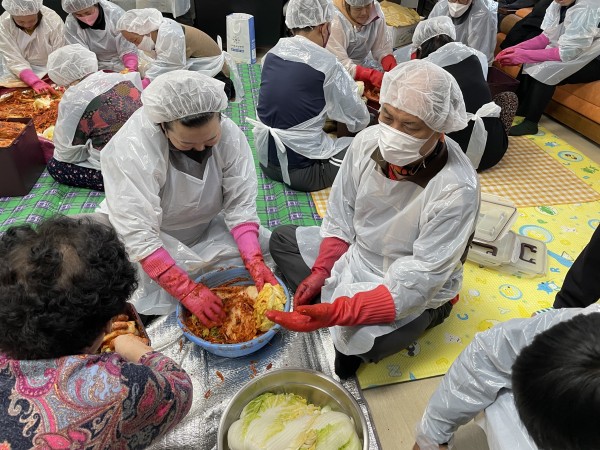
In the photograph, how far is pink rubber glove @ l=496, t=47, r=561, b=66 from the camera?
11.9 ft

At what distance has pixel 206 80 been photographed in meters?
1.73

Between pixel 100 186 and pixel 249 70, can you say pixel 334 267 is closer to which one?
pixel 100 186

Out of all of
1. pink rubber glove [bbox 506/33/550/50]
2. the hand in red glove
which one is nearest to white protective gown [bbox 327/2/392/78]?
pink rubber glove [bbox 506/33/550/50]

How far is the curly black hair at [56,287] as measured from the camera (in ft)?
A: 2.98

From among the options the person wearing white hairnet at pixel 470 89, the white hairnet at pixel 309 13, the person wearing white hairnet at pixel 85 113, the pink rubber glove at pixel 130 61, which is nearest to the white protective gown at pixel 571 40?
the person wearing white hairnet at pixel 470 89

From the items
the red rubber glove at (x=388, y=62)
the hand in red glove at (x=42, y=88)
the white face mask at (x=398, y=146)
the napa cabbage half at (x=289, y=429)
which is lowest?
the napa cabbage half at (x=289, y=429)

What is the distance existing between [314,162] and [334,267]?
1.25 metres

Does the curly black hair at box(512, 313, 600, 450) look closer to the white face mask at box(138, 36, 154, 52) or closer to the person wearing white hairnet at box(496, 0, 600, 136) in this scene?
the person wearing white hairnet at box(496, 0, 600, 136)

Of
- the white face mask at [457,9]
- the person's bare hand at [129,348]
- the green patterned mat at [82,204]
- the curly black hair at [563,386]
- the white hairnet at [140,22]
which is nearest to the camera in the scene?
the curly black hair at [563,386]

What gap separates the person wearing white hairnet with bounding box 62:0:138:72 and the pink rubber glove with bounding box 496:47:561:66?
3419 millimetres

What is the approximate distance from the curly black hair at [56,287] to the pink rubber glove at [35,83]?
10.3 feet

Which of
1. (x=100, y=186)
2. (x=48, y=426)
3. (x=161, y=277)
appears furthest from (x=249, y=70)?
(x=48, y=426)

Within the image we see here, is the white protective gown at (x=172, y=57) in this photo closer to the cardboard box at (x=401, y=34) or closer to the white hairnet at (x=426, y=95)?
the cardboard box at (x=401, y=34)

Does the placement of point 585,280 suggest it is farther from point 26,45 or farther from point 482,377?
point 26,45
